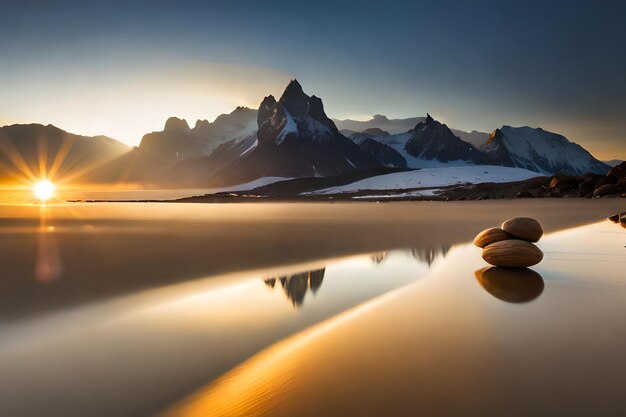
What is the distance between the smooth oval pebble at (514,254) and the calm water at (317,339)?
1.00ft

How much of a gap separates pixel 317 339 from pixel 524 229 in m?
7.34

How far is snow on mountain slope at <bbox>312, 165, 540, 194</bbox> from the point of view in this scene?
106625 mm

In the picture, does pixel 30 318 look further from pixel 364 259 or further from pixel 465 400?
pixel 364 259

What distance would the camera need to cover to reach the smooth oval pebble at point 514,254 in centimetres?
887

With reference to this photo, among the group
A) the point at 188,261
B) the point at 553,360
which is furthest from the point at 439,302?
the point at 188,261

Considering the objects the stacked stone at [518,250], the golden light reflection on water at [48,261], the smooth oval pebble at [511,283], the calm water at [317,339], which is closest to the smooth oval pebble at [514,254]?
the stacked stone at [518,250]

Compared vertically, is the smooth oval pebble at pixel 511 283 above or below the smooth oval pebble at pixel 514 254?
below

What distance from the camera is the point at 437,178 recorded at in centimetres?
10944

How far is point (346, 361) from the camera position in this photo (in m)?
4.14

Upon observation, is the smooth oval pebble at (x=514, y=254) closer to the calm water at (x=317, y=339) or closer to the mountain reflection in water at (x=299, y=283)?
the calm water at (x=317, y=339)

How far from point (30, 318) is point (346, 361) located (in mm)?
5137

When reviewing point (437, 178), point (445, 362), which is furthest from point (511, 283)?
point (437, 178)

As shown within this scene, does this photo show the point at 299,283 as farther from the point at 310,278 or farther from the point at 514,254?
the point at 514,254

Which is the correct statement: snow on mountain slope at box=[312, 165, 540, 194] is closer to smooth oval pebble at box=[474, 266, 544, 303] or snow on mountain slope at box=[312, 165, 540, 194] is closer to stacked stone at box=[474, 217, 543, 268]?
stacked stone at box=[474, 217, 543, 268]
